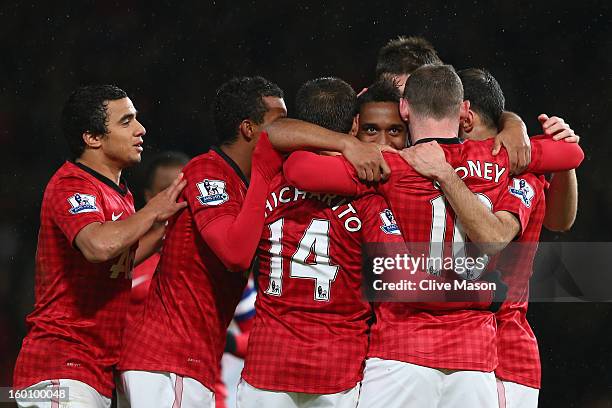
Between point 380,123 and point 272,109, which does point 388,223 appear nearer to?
point 380,123

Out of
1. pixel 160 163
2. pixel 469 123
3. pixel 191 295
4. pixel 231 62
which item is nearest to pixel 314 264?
pixel 191 295

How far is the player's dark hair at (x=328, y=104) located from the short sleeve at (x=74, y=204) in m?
0.86

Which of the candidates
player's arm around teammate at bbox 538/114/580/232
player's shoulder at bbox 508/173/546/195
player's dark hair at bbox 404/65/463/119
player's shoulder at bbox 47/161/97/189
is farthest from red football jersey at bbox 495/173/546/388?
player's shoulder at bbox 47/161/97/189

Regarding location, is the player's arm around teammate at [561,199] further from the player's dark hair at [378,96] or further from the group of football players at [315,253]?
the player's dark hair at [378,96]

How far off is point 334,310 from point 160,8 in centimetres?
465

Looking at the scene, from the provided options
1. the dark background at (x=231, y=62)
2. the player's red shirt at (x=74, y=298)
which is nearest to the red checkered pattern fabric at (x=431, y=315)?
the player's red shirt at (x=74, y=298)

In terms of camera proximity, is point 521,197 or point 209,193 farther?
point 209,193

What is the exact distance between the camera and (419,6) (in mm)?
6816

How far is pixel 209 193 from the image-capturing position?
314 centimetres

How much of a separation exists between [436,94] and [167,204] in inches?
41.3

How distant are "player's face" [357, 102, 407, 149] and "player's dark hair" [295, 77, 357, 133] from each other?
3.3 inches

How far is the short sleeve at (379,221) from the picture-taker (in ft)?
9.84

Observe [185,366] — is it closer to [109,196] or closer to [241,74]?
[109,196]

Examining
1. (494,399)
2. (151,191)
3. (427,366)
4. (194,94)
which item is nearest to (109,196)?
(427,366)
